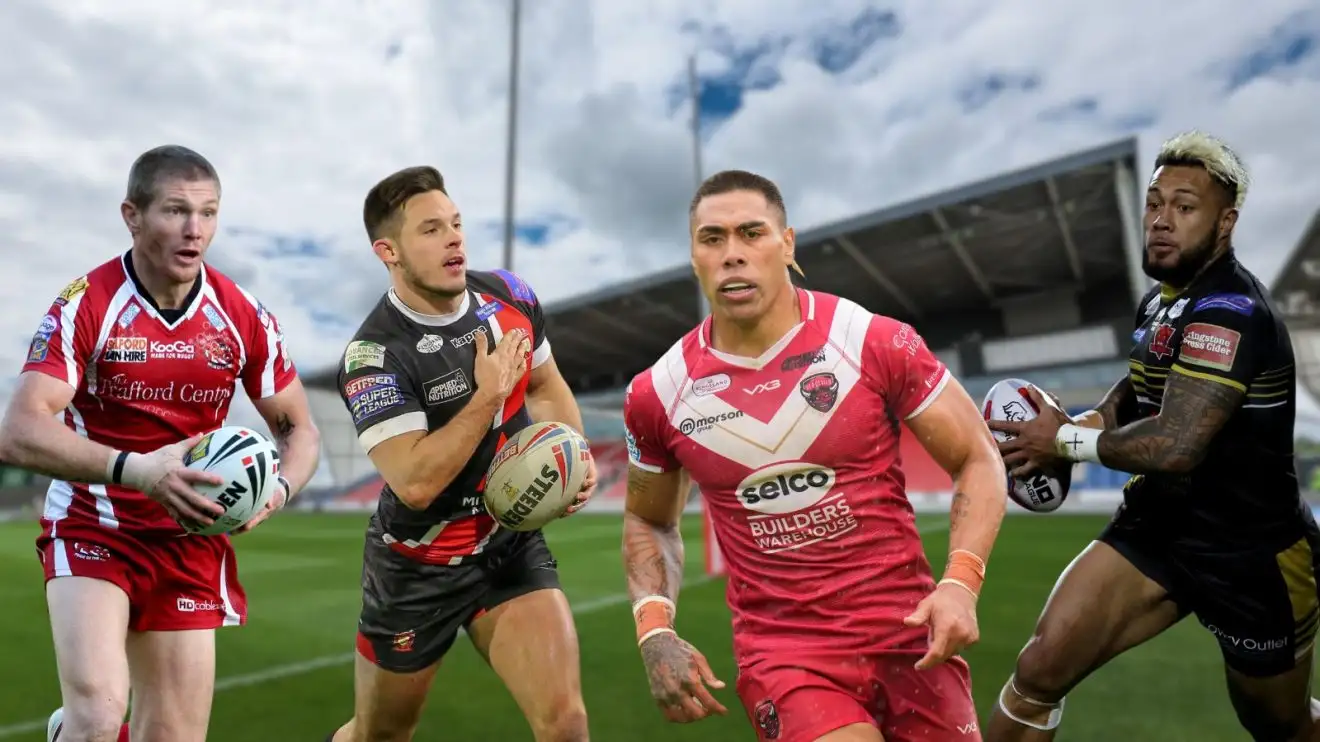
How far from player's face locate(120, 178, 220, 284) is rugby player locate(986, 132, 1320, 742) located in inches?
131

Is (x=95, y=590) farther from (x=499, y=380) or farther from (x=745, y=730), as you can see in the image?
(x=745, y=730)

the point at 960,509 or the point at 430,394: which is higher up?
the point at 430,394

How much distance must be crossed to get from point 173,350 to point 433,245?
1.17 m

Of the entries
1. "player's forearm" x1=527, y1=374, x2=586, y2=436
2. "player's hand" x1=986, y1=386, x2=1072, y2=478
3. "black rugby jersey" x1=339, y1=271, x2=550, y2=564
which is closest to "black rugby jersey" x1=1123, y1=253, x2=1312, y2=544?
"player's hand" x1=986, y1=386, x2=1072, y2=478

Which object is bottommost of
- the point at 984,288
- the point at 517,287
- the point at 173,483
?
the point at 173,483

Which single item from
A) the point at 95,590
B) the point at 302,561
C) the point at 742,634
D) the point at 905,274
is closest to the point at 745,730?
the point at 742,634

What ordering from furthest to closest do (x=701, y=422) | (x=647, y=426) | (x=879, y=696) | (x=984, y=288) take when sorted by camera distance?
(x=984, y=288), (x=647, y=426), (x=701, y=422), (x=879, y=696)

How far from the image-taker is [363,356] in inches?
144

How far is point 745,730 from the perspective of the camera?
539 centimetres

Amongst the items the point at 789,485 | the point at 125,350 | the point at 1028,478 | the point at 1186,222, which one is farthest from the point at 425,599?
the point at 1186,222

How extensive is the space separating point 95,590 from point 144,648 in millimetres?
339

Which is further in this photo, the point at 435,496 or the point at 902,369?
the point at 435,496

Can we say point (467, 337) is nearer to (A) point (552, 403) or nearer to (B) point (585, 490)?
(A) point (552, 403)

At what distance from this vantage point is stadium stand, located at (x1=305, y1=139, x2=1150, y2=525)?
25188 mm
